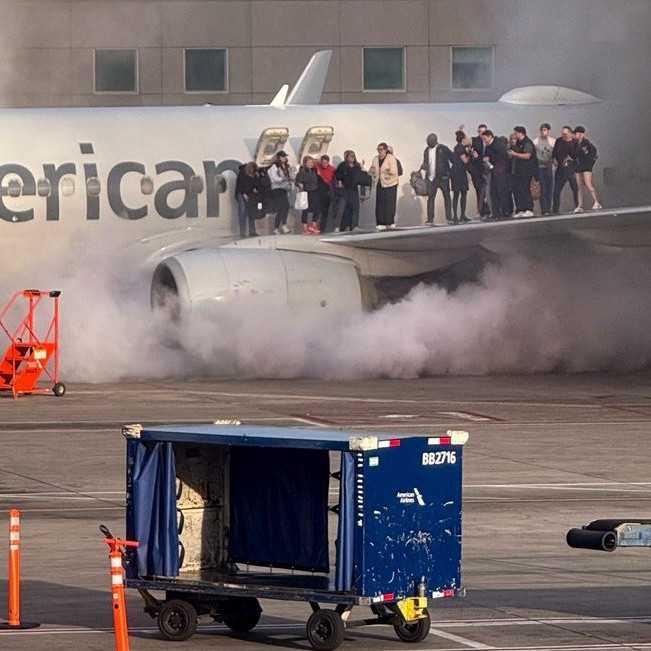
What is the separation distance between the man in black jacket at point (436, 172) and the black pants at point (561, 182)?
1783 mm

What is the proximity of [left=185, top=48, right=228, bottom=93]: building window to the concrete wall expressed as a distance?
24 cm

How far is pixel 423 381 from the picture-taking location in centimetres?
3162

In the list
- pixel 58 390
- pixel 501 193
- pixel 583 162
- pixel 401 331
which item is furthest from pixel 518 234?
pixel 58 390

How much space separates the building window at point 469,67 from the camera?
182ft

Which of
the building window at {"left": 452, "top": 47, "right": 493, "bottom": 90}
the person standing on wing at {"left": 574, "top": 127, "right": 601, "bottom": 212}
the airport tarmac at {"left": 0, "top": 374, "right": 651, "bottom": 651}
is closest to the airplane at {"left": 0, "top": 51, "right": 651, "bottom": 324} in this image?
the person standing on wing at {"left": 574, "top": 127, "right": 601, "bottom": 212}

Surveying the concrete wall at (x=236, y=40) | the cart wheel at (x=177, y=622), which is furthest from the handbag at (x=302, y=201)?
the cart wheel at (x=177, y=622)

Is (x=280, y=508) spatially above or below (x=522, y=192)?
below

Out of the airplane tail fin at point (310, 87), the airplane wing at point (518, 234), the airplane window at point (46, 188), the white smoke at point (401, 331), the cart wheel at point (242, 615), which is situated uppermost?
the airplane tail fin at point (310, 87)

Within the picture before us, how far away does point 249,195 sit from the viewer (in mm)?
33312

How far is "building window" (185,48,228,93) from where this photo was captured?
182 feet

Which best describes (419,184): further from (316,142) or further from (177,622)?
(177,622)

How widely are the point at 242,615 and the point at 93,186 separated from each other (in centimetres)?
2052

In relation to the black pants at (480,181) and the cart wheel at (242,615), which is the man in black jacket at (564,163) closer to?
the black pants at (480,181)

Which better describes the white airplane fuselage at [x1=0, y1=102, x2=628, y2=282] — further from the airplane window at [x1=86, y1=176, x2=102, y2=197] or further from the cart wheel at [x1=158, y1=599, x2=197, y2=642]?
the cart wheel at [x1=158, y1=599, x2=197, y2=642]
